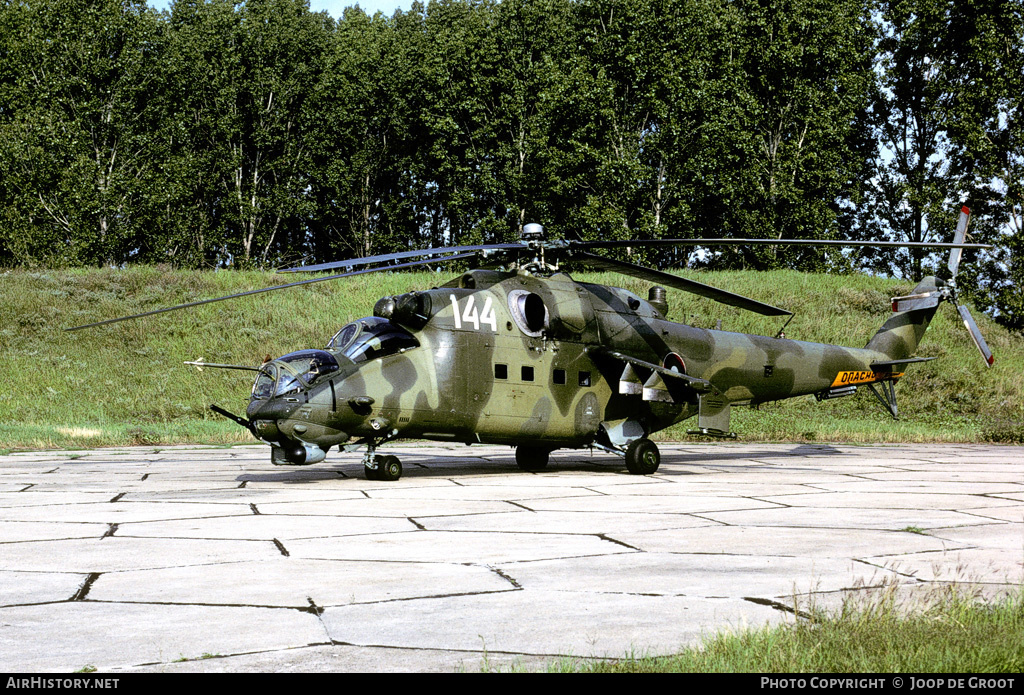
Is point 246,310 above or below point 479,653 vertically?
above

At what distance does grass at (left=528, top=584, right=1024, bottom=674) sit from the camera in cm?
385

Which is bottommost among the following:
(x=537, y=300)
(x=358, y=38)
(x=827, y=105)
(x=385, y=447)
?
(x=385, y=447)

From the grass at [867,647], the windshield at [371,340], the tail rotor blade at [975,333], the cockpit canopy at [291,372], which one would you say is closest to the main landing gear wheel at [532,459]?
the windshield at [371,340]

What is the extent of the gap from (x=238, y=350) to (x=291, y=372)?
623 inches

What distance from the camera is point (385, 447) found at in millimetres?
19922

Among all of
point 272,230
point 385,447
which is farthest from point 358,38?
point 385,447

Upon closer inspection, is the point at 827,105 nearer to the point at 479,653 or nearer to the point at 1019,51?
the point at 1019,51

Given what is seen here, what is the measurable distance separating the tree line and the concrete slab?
3108 centimetres

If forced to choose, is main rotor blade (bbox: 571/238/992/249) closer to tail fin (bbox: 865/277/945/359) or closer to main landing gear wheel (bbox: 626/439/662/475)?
main landing gear wheel (bbox: 626/439/662/475)

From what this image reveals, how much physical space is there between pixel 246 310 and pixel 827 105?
32357 mm

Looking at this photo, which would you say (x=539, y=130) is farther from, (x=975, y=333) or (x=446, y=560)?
(x=446, y=560)

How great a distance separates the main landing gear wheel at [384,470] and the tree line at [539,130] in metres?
30.6

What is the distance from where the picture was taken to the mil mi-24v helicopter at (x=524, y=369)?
38.6 ft

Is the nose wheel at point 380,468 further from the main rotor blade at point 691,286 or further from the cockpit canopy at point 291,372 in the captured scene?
the main rotor blade at point 691,286
